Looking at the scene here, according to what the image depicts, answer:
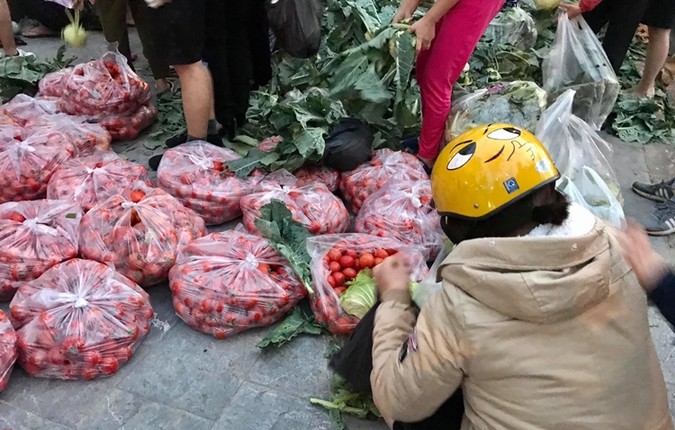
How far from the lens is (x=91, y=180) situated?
3.16 metres

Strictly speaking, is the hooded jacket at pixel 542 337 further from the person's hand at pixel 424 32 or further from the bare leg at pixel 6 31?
the bare leg at pixel 6 31

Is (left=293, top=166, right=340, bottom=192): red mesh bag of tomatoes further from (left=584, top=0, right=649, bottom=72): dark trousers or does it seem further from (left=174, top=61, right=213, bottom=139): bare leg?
(left=584, top=0, right=649, bottom=72): dark trousers

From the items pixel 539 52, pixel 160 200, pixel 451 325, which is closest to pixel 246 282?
pixel 160 200

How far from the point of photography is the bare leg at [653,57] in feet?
15.0

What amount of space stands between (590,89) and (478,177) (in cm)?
314

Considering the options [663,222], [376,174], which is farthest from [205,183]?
[663,222]

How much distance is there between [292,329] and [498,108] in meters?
1.95

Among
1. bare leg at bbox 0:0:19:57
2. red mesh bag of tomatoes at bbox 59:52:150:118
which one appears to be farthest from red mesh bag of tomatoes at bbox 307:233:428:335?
bare leg at bbox 0:0:19:57

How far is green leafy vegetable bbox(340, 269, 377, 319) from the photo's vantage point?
2512 millimetres

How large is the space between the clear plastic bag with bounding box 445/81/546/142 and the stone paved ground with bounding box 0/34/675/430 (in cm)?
149

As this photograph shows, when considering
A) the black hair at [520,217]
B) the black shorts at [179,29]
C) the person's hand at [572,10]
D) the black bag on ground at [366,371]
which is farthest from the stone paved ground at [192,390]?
the person's hand at [572,10]

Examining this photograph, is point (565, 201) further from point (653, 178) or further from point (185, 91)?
point (653, 178)

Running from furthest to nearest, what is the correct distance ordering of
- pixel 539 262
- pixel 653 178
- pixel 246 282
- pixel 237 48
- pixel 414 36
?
pixel 653 178
pixel 237 48
pixel 414 36
pixel 246 282
pixel 539 262

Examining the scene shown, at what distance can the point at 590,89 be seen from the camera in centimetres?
426
